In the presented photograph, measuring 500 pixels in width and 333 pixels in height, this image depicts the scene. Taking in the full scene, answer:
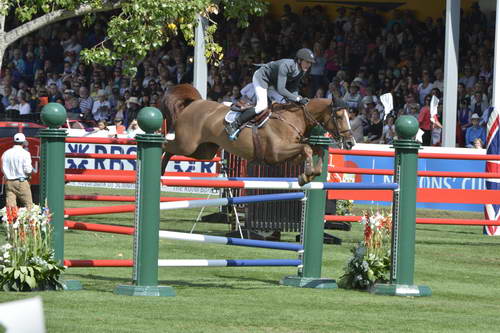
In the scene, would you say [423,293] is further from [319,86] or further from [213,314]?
[319,86]

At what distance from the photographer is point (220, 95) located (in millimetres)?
26828

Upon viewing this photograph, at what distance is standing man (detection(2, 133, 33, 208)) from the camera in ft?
51.9

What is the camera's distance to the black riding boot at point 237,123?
13516 mm

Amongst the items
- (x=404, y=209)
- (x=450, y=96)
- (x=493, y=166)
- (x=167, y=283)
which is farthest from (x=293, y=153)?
(x=450, y=96)

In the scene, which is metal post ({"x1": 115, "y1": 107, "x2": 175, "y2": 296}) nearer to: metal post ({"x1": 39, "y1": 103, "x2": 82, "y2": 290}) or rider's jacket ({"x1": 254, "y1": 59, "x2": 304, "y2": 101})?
metal post ({"x1": 39, "y1": 103, "x2": 82, "y2": 290})

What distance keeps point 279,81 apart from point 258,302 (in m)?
4.73

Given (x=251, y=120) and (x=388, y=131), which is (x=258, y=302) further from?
(x=388, y=131)

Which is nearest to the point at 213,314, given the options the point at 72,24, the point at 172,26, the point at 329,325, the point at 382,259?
the point at 329,325

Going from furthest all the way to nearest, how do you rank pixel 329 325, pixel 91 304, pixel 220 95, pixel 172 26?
pixel 220 95
pixel 172 26
pixel 91 304
pixel 329 325

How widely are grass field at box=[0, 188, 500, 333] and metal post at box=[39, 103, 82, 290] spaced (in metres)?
0.58

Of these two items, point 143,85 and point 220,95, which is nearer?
point 220,95

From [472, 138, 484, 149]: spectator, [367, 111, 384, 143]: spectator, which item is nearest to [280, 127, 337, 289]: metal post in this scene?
[472, 138, 484, 149]: spectator

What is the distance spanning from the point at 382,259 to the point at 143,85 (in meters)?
19.4

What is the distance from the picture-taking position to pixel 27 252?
28.9 feet
